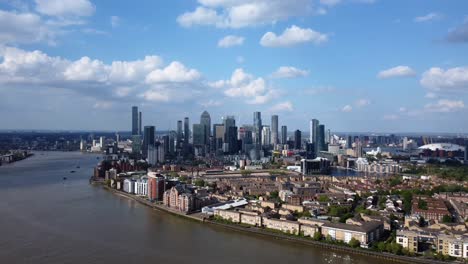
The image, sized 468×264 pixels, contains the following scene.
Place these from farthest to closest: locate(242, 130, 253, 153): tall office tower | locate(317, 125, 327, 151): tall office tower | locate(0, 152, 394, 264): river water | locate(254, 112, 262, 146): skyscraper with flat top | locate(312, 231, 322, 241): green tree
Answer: locate(254, 112, 262, 146): skyscraper with flat top → locate(317, 125, 327, 151): tall office tower → locate(242, 130, 253, 153): tall office tower → locate(312, 231, 322, 241): green tree → locate(0, 152, 394, 264): river water

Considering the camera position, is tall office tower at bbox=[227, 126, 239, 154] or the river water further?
tall office tower at bbox=[227, 126, 239, 154]

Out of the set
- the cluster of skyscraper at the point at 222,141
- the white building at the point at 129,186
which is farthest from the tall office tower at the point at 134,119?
the white building at the point at 129,186

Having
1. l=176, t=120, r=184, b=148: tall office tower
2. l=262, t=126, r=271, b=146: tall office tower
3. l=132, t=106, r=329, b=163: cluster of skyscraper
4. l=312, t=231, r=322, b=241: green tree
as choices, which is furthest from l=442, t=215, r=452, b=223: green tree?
l=262, t=126, r=271, b=146: tall office tower

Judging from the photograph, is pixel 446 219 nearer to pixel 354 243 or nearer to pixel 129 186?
pixel 354 243

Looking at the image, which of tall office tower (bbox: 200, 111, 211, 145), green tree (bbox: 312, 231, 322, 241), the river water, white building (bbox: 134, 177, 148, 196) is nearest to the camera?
the river water

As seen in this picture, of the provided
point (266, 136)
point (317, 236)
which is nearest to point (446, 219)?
point (317, 236)

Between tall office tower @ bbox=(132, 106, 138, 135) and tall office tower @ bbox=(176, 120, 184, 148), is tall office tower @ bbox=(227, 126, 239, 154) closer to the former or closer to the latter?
tall office tower @ bbox=(176, 120, 184, 148)

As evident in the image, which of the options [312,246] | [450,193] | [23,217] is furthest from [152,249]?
[450,193]
